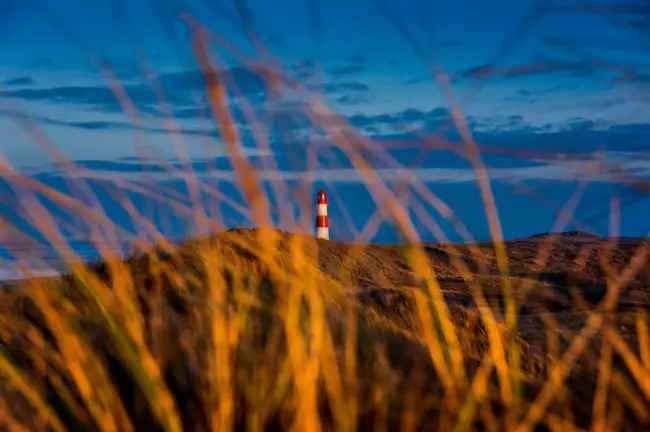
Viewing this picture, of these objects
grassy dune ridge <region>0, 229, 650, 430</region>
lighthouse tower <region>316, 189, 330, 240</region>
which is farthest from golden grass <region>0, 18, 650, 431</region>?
lighthouse tower <region>316, 189, 330, 240</region>

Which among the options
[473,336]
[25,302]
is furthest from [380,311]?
[25,302]

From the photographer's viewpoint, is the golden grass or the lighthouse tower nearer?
the golden grass


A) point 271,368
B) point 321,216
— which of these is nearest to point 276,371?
point 271,368

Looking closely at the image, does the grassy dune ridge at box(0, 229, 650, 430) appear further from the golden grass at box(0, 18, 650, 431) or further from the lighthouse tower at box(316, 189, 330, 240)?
the lighthouse tower at box(316, 189, 330, 240)

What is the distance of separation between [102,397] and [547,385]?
1.03 meters

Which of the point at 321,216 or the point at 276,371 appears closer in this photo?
the point at 276,371

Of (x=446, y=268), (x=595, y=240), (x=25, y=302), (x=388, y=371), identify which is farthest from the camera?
(x=595, y=240)

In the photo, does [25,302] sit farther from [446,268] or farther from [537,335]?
[446,268]

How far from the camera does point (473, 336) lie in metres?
2.81

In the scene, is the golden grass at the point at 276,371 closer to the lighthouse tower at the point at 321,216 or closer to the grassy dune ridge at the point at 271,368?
the grassy dune ridge at the point at 271,368

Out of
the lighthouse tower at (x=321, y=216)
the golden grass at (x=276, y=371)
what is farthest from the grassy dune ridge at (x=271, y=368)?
the lighthouse tower at (x=321, y=216)

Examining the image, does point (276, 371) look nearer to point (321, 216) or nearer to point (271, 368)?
point (271, 368)

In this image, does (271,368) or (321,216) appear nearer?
(271,368)

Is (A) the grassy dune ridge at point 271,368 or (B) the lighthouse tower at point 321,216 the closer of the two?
(A) the grassy dune ridge at point 271,368
